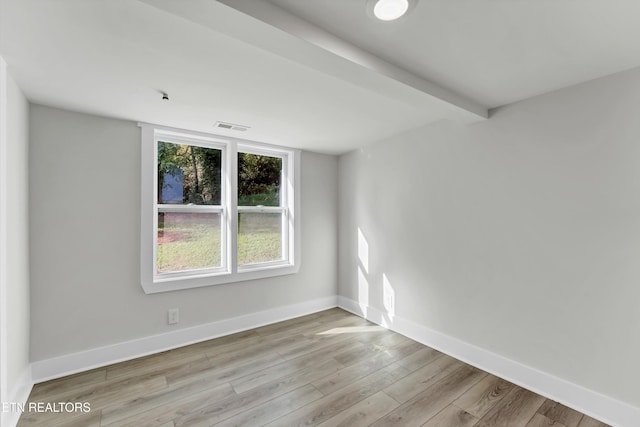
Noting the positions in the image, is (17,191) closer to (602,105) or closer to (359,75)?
(359,75)

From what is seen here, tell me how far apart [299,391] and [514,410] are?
57.7 inches

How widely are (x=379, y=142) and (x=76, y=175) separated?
2.98 metres

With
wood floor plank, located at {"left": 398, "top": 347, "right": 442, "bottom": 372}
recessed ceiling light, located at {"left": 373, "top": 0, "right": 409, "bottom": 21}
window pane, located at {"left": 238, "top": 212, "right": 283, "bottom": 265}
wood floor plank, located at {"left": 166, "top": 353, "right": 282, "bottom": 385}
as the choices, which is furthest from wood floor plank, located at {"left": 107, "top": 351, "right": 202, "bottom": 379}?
recessed ceiling light, located at {"left": 373, "top": 0, "right": 409, "bottom": 21}

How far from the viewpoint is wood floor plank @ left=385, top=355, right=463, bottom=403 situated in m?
2.10

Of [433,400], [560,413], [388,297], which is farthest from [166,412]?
[560,413]

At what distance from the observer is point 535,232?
2.13 metres

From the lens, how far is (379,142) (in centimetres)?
339

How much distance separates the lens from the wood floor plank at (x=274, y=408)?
182 centimetres

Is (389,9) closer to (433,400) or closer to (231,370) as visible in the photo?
(433,400)

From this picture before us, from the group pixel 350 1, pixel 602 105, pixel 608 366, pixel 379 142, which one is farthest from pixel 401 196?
pixel 350 1

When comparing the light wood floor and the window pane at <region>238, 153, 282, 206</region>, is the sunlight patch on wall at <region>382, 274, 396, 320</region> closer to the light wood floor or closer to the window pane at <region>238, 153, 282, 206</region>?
the light wood floor

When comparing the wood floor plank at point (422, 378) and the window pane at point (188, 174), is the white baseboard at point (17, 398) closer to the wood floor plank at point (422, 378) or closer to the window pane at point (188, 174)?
the window pane at point (188, 174)

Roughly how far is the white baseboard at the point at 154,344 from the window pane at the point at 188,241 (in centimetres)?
65

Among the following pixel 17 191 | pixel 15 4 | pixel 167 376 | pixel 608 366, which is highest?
pixel 15 4
